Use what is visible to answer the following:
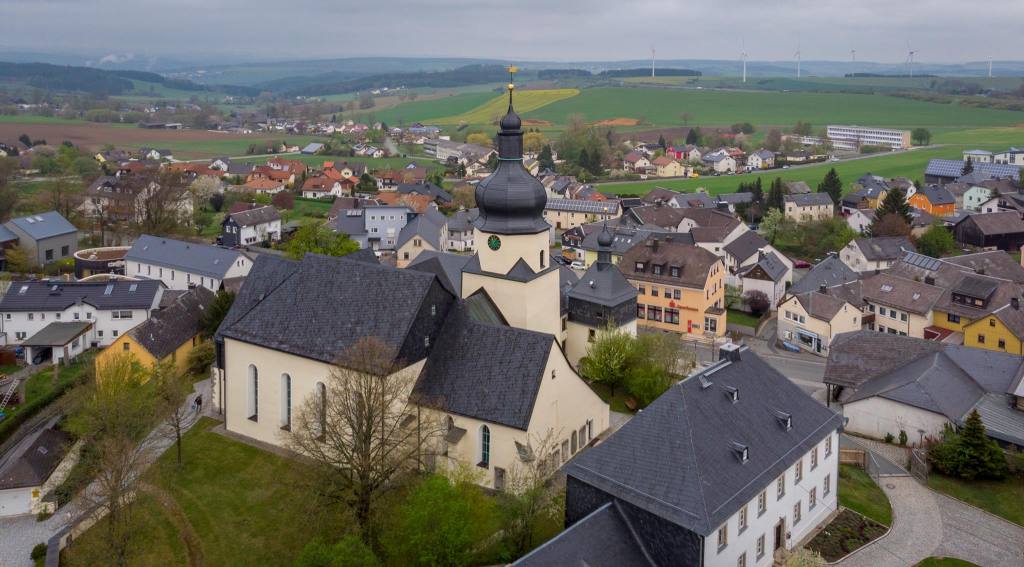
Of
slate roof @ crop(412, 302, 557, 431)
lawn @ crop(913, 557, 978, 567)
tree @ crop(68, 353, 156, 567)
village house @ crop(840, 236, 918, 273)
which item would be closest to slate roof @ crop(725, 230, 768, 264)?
village house @ crop(840, 236, 918, 273)

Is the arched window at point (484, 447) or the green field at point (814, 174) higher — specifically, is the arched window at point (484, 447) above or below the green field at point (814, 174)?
below

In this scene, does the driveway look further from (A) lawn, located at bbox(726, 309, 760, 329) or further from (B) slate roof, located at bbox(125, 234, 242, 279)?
(B) slate roof, located at bbox(125, 234, 242, 279)

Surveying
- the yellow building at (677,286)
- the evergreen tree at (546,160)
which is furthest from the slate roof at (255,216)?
the evergreen tree at (546,160)

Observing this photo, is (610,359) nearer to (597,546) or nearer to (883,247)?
(597,546)

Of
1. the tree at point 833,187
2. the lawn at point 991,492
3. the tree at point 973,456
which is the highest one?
the tree at point 833,187

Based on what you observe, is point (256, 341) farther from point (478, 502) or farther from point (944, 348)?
point (944, 348)

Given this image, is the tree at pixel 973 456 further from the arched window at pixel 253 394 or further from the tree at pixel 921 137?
the tree at pixel 921 137

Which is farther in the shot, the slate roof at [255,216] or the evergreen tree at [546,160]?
the evergreen tree at [546,160]
